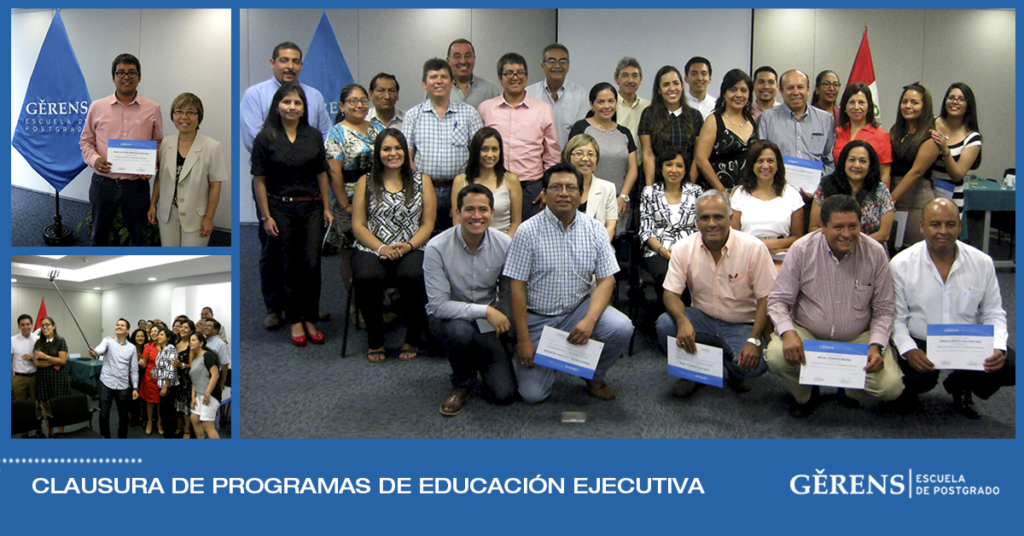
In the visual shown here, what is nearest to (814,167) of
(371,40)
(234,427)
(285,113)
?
(285,113)

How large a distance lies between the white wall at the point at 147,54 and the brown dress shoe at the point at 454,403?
1.55m

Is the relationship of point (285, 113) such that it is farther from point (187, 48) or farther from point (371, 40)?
point (371, 40)

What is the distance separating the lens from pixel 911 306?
262cm

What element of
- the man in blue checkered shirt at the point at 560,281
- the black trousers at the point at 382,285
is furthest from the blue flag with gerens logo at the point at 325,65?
the man in blue checkered shirt at the point at 560,281

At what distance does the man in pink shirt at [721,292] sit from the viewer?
2.72m

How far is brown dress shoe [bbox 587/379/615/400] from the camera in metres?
2.84

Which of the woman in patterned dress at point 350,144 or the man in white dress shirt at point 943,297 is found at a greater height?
the woman in patterned dress at point 350,144

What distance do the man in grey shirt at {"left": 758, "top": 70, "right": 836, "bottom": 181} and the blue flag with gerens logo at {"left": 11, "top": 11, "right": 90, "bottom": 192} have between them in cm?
336

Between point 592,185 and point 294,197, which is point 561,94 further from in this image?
point 294,197

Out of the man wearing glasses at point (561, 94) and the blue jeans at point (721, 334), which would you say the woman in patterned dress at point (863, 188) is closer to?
the blue jeans at point (721, 334)

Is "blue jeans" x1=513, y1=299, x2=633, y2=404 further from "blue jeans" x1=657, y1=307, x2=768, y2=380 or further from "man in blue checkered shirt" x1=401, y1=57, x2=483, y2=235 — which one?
"man in blue checkered shirt" x1=401, y1=57, x2=483, y2=235

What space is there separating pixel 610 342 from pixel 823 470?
2.85 feet

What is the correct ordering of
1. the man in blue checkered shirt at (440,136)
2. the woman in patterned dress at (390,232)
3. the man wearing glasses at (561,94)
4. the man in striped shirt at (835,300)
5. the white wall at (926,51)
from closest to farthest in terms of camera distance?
the man in striped shirt at (835,300), the woman in patterned dress at (390,232), the man in blue checkered shirt at (440,136), the man wearing glasses at (561,94), the white wall at (926,51)

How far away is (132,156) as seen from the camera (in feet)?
8.98
